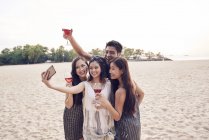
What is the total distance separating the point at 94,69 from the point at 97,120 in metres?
0.51

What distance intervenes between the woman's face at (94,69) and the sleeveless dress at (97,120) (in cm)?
13

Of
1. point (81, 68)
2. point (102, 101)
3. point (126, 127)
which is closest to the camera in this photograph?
point (102, 101)

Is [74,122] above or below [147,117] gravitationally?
above

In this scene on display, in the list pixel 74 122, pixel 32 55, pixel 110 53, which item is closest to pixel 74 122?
pixel 74 122

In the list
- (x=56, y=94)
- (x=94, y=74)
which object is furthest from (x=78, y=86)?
(x=56, y=94)

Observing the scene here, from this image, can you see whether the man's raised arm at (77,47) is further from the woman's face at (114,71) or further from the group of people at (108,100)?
the woman's face at (114,71)

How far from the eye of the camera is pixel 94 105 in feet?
9.58

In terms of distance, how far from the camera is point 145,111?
963 centimetres

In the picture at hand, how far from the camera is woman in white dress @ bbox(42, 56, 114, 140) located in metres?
2.95

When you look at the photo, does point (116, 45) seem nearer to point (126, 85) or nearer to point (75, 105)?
point (126, 85)

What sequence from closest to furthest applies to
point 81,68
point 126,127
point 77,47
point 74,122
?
point 126,127 < point 81,68 < point 74,122 < point 77,47

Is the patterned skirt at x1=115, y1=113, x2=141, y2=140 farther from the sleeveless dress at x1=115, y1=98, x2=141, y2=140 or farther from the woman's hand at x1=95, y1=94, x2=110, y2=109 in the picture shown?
the woman's hand at x1=95, y1=94, x2=110, y2=109

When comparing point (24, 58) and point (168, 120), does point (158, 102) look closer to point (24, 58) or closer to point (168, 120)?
point (168, 120)

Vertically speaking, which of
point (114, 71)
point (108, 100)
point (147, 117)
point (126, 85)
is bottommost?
point (147, 117)
